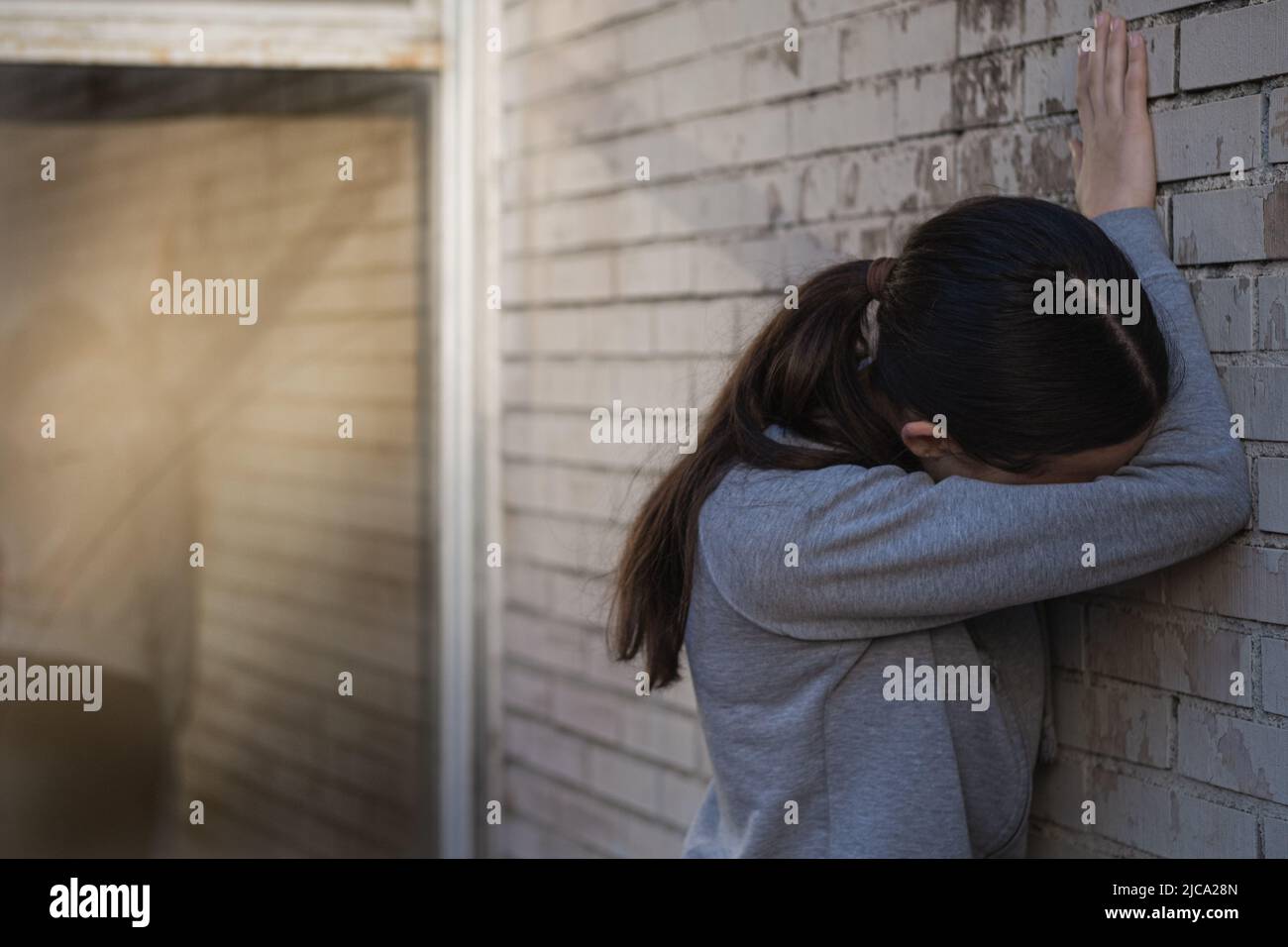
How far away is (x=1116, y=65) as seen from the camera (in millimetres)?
2148

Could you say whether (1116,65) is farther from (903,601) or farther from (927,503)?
(903,601)

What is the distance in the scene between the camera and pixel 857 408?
6.54ft

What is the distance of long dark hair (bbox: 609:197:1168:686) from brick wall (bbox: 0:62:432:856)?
210 centimetres

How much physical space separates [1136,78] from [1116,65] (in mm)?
44

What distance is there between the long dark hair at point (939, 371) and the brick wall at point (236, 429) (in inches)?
82.5

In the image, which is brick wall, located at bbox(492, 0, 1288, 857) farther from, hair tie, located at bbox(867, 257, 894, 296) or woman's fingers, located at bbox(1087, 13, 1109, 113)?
hair tie, located at bbox(867, 257, 894, 296)

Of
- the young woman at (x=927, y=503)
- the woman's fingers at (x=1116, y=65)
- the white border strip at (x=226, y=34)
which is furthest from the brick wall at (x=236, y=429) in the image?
the woman's fingers at (x=1116, y=65)

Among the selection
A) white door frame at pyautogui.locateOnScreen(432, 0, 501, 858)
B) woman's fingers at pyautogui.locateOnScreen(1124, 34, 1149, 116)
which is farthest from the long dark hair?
white door frame at pyautogui.locateOnScreen(432, 0, 501, 858)

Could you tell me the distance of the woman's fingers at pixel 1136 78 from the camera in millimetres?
2119

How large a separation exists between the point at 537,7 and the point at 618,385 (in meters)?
1.13

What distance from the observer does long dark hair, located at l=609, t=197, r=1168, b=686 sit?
6.01 ft

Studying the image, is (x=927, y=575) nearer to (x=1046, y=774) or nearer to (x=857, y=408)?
(x=857, y=408)
